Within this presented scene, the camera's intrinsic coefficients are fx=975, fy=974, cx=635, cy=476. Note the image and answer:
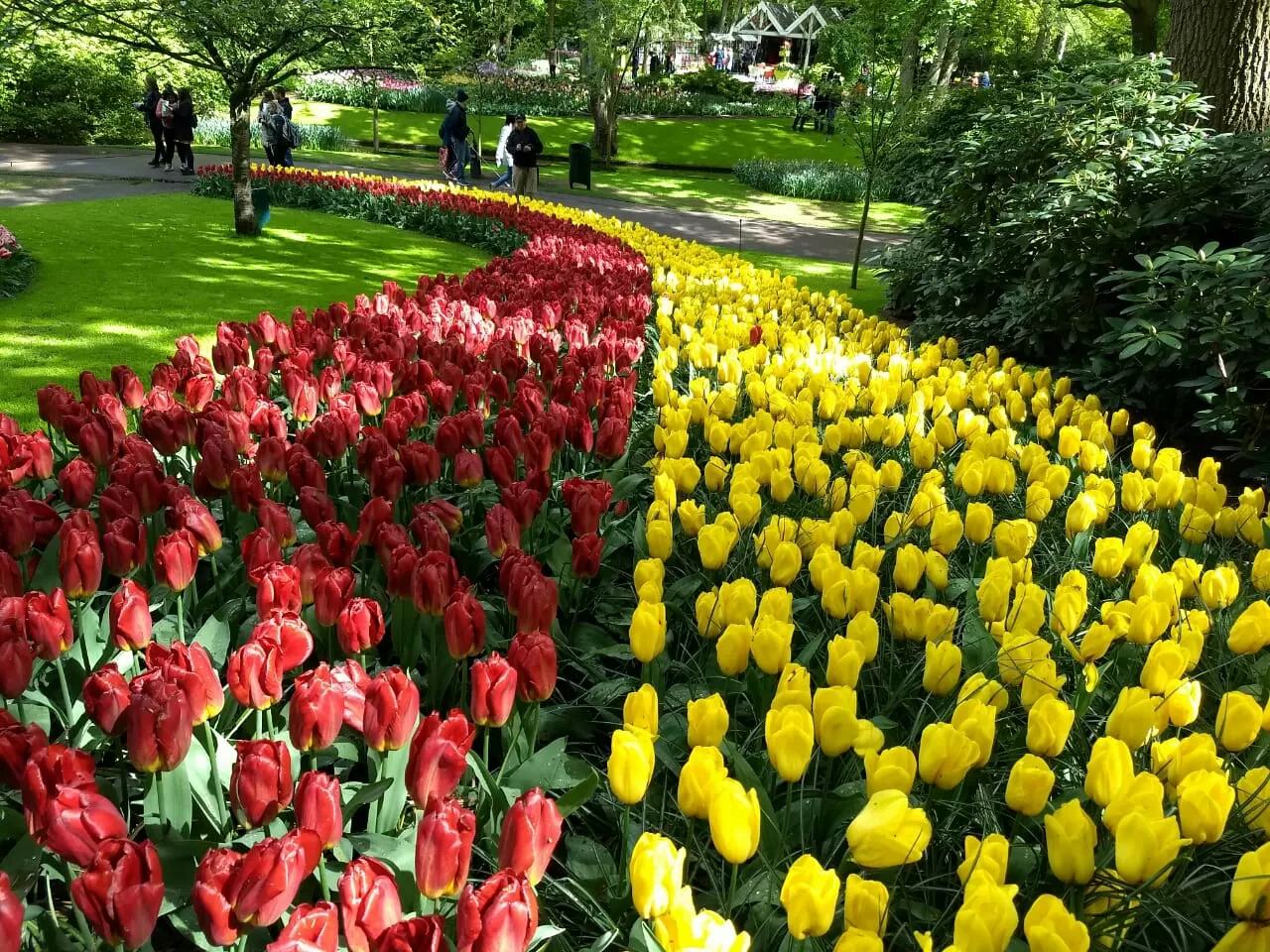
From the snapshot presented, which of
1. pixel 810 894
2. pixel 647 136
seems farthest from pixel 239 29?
pixel 647 136

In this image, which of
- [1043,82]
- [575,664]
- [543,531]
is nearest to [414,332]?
[543,531]

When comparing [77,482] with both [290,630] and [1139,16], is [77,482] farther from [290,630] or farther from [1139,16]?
[1139,16]

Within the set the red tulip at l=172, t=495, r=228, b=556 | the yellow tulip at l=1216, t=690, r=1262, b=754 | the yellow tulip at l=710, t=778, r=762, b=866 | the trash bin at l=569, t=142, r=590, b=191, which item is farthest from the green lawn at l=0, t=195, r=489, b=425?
the trash bin at l=569, t=142, r=590, b=191

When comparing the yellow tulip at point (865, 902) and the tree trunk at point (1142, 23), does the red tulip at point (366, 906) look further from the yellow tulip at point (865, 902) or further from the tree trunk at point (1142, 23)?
the tree trunk at point (1142, 23)

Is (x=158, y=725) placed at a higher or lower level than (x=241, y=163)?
lower

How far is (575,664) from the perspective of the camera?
2.52m

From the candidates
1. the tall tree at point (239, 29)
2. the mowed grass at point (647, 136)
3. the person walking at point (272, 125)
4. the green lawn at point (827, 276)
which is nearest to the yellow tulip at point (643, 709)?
the green lawn at point (827, 276)

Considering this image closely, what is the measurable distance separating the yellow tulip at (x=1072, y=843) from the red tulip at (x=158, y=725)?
1.33 m

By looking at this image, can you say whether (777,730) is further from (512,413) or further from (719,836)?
(512,413)

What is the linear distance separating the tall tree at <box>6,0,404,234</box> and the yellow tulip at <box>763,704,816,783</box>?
36.4ft

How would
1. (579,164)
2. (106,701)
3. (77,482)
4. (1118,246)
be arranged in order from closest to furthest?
(106,701)
(77,482)
(1118,246)
(579,164)

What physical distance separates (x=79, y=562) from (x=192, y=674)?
66 cm

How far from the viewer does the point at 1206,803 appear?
1.48 meters

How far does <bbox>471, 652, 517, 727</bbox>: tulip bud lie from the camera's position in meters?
1.68
